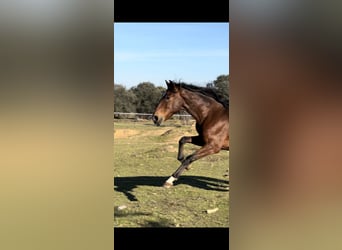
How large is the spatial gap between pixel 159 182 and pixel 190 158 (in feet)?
3.76

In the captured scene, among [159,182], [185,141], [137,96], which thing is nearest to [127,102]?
[137,96]

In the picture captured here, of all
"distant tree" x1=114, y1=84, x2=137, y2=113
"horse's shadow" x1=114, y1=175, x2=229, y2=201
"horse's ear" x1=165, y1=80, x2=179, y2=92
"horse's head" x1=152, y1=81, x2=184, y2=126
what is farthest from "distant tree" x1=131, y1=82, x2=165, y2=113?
"horse's ear" x1=165, y1=80, x2=179, y2=92

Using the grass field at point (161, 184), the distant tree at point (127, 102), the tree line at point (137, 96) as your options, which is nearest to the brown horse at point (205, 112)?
the grass field at point (161, 184)

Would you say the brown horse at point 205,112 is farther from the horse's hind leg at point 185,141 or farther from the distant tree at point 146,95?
the distant tree at point 146,95

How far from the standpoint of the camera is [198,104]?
5.00m

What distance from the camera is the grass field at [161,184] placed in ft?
14.0
